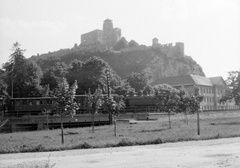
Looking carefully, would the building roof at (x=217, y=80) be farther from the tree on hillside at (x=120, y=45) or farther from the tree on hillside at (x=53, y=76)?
the tree on hillside at (x=120, y=45)

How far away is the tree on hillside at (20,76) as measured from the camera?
69.9m

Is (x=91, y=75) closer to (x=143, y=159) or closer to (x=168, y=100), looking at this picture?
(x=168, y=100)

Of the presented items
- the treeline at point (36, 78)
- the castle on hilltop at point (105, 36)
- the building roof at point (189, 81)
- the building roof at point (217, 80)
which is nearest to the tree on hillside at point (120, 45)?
the castle on hilltop at point (105, 36)

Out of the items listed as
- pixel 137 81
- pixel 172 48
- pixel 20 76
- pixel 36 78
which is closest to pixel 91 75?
pixel 36 78

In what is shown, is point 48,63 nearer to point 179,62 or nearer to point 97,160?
point 179,62

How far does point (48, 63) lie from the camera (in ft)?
443

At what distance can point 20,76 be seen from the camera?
70.9 meters

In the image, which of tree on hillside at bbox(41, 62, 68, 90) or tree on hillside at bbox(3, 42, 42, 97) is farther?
tree on hillside at bbox(41, 62, 68, 90)

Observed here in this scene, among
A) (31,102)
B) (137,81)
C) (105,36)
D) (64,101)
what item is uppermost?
(105,36)

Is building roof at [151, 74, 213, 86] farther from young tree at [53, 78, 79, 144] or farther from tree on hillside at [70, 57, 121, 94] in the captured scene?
young tree at [53, 78, 79, 144]

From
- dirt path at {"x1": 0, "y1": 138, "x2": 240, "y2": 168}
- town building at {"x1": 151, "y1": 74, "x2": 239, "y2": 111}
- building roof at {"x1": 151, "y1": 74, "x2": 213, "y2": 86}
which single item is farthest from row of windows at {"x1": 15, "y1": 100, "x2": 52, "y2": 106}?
building roof at {"x1": 151, "y1": 74, "x2": 213, "y2": 86}

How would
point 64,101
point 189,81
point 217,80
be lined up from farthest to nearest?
point 217,80
point 189,81
point 64,101

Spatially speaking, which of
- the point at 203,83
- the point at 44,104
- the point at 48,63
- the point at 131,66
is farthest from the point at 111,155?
the point at 48,63

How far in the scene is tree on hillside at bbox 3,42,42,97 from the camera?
229ft
